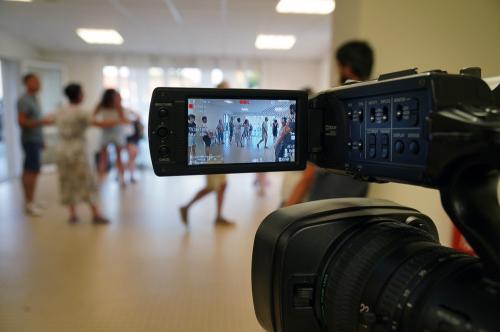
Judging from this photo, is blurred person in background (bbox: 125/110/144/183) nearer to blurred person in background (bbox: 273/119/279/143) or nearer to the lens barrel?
blurred person in background (bbox: 273/119/279/143)

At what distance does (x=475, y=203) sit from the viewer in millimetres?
557

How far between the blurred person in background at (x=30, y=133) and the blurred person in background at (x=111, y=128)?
0.57 metres

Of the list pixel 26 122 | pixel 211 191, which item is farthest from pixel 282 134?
pixel 26 122

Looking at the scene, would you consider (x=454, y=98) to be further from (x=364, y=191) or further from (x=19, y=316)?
(x=19, y=316)

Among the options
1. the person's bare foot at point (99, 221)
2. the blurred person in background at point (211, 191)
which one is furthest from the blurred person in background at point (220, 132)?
the person's bare foot at point (99, 221)

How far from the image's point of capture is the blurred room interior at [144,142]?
1.69 metres

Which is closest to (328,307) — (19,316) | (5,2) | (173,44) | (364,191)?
(364,191)

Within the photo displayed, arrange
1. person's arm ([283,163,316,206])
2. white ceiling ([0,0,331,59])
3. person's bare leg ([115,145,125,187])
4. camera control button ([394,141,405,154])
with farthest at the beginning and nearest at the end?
1. person's bare leg ([115,145,125,187])
2. white ceiling ([0,0,331,59])
3. person's arm ([283,163,316,206])
4. camera control button ([394,141,405,154])

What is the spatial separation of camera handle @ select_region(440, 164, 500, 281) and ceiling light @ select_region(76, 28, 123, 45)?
567 cm

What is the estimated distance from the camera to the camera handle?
0.54 meters

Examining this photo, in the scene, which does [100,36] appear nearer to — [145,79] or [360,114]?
[145,79]

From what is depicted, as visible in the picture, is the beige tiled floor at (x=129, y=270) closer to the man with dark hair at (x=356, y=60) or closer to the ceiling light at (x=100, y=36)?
the man with dark hair at (x=356, y=60)

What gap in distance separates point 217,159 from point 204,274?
150cm

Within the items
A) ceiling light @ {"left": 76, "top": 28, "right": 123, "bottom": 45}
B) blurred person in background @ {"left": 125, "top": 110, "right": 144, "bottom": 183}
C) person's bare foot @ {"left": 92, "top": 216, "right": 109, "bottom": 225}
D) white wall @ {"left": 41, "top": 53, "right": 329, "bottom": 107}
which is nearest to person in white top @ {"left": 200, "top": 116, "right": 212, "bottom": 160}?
person's bare foot @ {"left": 92, "top": 216, "right": 109, "bottom": 225}
